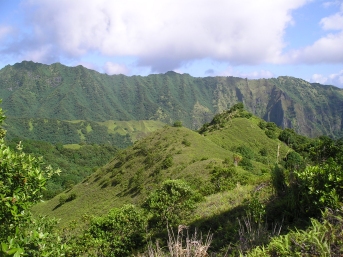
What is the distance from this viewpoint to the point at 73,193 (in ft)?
196

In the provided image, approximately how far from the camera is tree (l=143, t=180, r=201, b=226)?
16547 mm

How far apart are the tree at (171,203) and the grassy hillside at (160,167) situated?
11382mm

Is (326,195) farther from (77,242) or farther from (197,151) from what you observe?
(197,151)

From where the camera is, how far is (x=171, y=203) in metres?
16.9

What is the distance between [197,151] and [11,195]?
46699mm

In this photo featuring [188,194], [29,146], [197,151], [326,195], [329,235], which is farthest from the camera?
[29,146]

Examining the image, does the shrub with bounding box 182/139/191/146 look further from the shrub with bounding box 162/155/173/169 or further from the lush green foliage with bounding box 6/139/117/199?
the lush green foliage with bounding box 6/139/117/199

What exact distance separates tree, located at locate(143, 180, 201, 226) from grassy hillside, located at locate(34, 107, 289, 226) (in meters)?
11.4

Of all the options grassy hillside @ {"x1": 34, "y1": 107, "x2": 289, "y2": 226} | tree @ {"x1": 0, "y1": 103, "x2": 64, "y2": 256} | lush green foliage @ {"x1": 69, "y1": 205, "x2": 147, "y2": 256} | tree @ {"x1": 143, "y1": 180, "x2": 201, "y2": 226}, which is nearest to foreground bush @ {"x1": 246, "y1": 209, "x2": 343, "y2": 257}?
tree @ {"x1": 0, "y1": 103, "x2": 64, "y2": 256}

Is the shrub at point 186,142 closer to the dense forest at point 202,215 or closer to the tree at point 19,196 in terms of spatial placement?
the dense forest at point 202,215

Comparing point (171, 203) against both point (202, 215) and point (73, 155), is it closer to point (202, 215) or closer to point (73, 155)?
point (202, 215)

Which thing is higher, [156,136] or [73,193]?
[156,136]

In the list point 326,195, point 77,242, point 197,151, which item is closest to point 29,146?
point 197,151

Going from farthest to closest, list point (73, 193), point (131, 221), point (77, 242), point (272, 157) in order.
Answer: point (272, 157)
point (73, 193)
point (131, 221)
point (77, 242)
